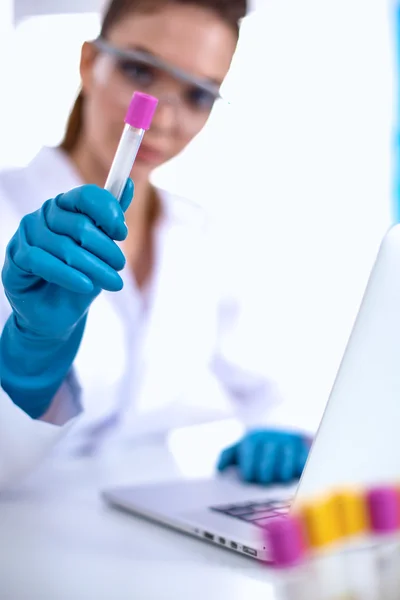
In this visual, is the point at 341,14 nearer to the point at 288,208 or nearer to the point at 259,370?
the point at 288,208

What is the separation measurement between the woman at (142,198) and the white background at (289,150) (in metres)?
0.09

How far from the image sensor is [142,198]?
125cm

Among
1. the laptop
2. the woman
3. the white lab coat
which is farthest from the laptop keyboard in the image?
the white lab coat

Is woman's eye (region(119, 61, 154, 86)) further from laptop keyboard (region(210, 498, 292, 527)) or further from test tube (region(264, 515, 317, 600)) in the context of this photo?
test tube (region(264, 515, 317, 600))

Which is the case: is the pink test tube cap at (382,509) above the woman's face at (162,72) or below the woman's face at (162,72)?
below

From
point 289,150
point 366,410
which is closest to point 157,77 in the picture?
point 289,150

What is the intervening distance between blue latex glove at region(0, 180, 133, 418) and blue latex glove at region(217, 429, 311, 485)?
0.24 meters

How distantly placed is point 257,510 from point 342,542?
1.20 ft

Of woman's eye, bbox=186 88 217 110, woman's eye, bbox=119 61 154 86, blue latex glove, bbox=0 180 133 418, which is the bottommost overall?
blue latex glove, bbox=0 180 133 418

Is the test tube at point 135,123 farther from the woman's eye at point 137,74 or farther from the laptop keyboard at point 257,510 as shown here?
the woman's eye at point 137,74

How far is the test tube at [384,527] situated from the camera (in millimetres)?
309

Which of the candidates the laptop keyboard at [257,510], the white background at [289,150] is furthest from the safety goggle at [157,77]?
the laptop keyboard at [257,510]

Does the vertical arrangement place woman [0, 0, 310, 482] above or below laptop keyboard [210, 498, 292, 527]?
above

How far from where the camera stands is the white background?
4.00ft
